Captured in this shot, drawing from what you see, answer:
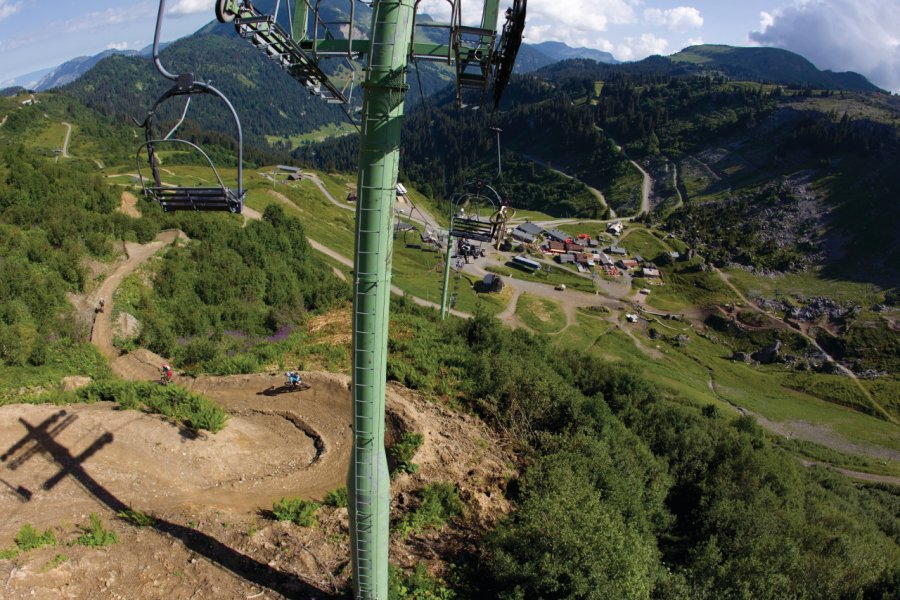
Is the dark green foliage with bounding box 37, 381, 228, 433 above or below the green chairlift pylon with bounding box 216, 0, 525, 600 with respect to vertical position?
below

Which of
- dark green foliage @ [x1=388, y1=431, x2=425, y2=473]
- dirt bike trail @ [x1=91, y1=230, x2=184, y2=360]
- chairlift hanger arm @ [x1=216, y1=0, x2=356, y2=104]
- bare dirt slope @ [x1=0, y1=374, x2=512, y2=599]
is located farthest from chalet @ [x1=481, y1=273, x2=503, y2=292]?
chairlift hanger arm @ [x1=216, y1=0, x2=356, y2=104]

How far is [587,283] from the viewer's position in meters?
110

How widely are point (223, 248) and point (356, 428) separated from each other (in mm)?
33664

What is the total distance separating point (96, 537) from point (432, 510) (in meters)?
9.08

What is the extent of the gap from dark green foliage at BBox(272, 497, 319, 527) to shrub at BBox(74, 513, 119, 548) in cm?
401

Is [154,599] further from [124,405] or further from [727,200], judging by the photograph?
[727,200]

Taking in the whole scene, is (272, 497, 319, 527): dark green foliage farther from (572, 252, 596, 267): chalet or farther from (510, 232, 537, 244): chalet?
(510, 232, 537, 244): chalet

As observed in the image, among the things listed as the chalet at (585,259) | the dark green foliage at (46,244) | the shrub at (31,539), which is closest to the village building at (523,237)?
the chalet at (585,259)

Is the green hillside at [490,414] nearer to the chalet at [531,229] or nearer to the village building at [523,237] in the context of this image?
the village building at [523,237]

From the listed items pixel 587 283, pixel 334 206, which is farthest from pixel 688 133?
pixel 334 206

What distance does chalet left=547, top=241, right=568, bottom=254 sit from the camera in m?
125

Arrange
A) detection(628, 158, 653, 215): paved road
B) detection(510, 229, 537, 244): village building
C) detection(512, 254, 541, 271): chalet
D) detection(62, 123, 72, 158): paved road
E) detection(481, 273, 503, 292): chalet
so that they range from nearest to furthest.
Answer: detection(481, 273, 503, 292): chalet → detection(512, 254, 541, 271): chalet → detection(510, 229, 537, 244): village building → detection(62, 123, 72, 158): paved road → detection(628, 158, 653, 215): paved road

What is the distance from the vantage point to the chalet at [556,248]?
125312 millimetres

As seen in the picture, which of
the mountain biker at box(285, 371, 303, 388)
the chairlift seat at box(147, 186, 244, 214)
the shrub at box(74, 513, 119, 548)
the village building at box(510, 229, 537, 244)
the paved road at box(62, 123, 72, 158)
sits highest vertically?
the paved road at box(62, 123, 72, 158)
